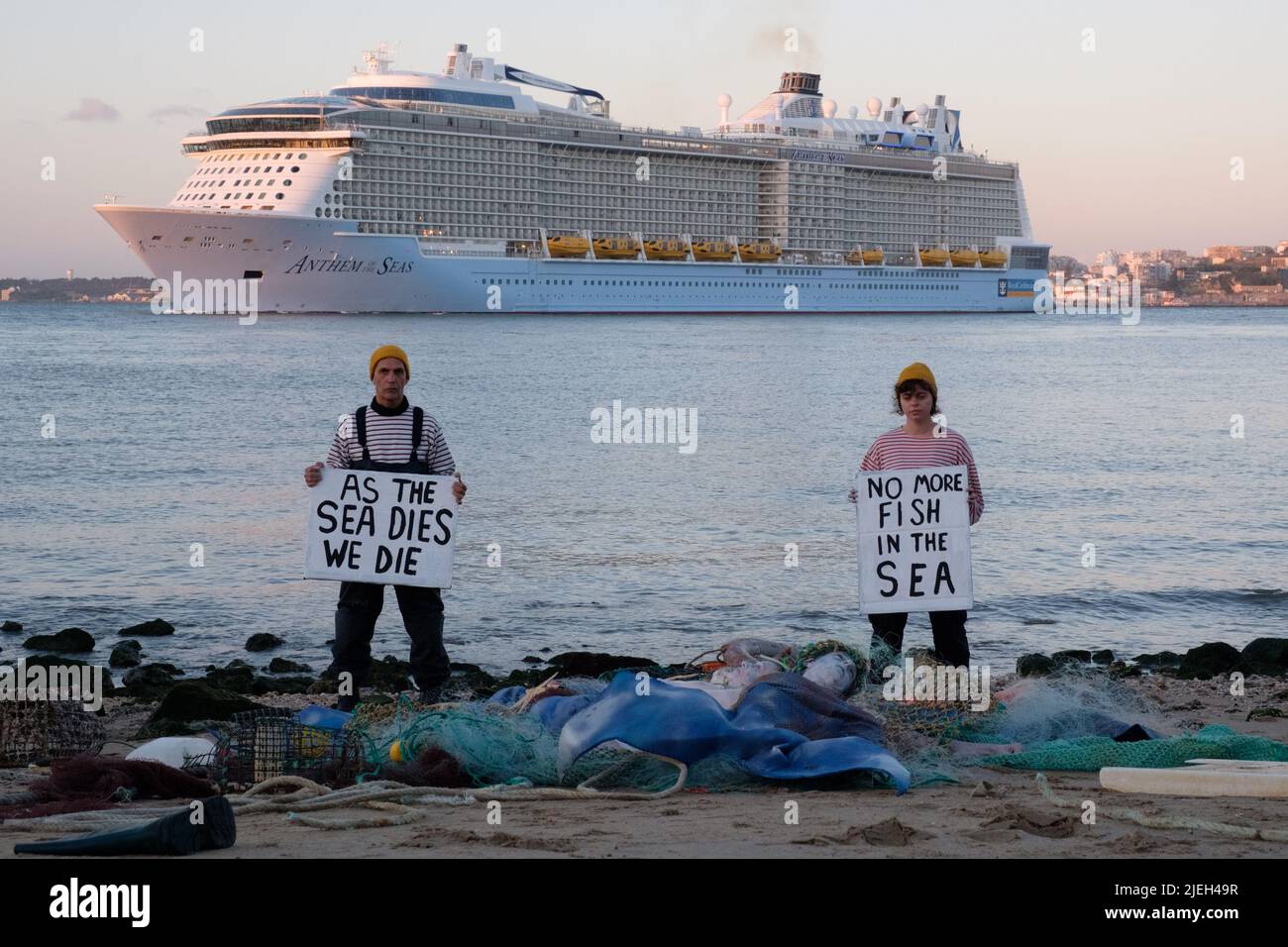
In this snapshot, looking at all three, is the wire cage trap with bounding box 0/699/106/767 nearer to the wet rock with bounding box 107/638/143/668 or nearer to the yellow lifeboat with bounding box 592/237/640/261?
the wet rock with bounding box 107/638/143/668

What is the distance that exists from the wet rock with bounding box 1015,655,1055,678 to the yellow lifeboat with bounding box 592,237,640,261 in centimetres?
7439

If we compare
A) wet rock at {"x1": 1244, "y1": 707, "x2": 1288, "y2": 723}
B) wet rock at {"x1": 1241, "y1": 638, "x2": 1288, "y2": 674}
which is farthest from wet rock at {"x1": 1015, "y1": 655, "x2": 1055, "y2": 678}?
wet rock at {"x1": 1244, "y1": 707, "x2": 1288, "y2": 723}

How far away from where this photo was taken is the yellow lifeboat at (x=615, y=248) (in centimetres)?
8481

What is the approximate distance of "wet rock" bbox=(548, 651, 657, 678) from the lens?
10534 millimetres

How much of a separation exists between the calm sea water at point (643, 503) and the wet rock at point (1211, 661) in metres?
1.22

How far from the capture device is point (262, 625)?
42.3 ft

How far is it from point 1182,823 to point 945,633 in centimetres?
265

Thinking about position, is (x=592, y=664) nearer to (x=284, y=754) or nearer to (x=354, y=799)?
(x=284, y=754)

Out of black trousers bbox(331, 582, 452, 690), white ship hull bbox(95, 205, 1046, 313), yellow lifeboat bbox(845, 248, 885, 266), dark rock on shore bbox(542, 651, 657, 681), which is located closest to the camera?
black trousers bbox(331, 582, 452, 690)

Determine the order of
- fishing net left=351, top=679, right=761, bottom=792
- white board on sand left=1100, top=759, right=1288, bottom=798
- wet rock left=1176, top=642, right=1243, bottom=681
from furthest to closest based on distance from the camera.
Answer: wet rock left=1176, top=642, right=1243, bottom=681 < fishing net left=351, top=679, right=761, bottom=792 < white board on sand left=1100, top=759, right=1288, bottom=798

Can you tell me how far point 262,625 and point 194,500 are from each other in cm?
797

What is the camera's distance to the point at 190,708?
26.9 ft

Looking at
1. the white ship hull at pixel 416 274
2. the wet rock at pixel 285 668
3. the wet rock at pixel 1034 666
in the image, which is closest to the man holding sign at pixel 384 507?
the wet rock at pixel 285 668
